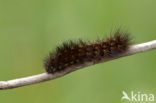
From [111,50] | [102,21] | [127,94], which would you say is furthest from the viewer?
[102,21]

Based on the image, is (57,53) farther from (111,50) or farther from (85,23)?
(85,23)

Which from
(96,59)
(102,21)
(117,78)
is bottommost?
(117,78)

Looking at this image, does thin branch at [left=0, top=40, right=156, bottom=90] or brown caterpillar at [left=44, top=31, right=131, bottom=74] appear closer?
thin branch at [left=0, top=40, right=156, bottom=90]

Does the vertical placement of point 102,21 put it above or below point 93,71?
above

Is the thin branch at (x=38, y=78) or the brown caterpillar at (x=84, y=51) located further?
the brown caterpillar at (x=84, y=51)

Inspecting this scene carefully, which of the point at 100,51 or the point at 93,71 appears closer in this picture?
the point at 100,51

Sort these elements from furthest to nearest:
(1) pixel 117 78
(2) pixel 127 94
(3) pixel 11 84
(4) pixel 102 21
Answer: (4) pixel 102 21, (1) pixel 117 78, (2) pixel 127 94, (3) pixel 11 84

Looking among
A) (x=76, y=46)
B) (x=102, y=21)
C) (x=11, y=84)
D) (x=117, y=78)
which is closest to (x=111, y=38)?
(x=76, y=46)

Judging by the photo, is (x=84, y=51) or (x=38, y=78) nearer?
(x=38, y=78)
